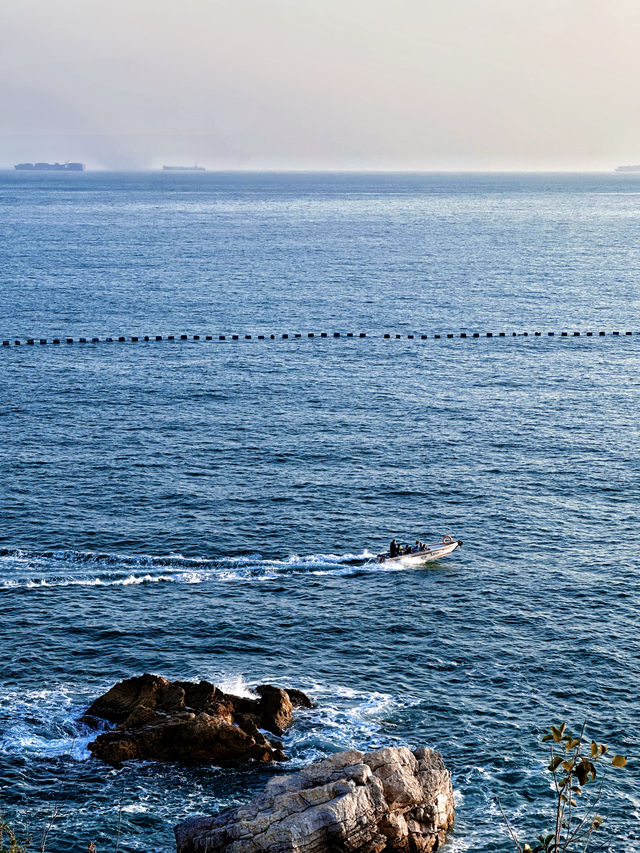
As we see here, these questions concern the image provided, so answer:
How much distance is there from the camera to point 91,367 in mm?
150875

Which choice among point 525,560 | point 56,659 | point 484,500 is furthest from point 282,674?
point 484,500

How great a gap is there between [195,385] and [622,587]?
7313cm

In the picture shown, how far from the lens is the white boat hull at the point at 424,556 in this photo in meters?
86.9

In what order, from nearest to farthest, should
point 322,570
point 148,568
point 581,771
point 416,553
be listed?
point 581,771 < point 148,568 < point 322,570 < point 416,553

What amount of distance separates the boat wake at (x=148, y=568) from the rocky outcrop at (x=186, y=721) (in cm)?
1904

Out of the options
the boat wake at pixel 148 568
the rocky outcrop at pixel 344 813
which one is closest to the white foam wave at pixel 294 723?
the rocky outcrop at pixel 344 813

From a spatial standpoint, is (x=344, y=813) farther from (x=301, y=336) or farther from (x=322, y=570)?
(x=301, y=336)

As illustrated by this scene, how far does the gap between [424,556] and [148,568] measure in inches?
904

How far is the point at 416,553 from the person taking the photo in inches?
3415

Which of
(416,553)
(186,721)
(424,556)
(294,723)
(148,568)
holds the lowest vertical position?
(294,723)

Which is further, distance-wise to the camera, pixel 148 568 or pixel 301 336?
pixel 301 336

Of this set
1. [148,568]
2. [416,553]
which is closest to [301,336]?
[416,553]

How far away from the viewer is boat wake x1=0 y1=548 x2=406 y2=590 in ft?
275

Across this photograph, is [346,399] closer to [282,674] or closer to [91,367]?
[91,367]
